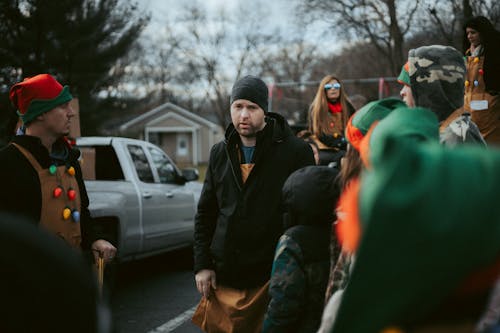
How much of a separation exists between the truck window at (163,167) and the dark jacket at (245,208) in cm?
454

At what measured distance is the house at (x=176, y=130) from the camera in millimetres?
60469

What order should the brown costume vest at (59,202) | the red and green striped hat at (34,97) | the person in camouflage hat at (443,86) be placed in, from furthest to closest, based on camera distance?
the red and green striped hat at (34,97), the brown costume vest at (59,202), the person in camouflage hat at (443,86)

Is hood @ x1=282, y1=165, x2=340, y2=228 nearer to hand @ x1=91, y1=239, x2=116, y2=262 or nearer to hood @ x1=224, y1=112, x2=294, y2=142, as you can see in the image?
hood @ x1=224, y1=112, x2=294, y2=142

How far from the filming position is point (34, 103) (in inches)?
124

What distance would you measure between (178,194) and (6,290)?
680 cm

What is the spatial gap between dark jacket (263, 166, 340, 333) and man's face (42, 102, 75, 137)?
5.30 feet

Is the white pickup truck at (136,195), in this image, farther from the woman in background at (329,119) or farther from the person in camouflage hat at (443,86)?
the person in camouflage hat at (443,86)

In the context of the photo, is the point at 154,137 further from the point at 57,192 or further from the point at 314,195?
Result: the point at 314,195

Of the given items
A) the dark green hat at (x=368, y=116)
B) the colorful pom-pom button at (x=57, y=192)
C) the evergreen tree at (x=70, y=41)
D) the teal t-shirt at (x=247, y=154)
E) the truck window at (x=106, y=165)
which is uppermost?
the evergreen tree at (x=70, y=41)

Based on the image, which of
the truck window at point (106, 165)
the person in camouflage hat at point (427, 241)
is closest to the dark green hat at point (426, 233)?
the person in camouflage hat at point (427, 241)

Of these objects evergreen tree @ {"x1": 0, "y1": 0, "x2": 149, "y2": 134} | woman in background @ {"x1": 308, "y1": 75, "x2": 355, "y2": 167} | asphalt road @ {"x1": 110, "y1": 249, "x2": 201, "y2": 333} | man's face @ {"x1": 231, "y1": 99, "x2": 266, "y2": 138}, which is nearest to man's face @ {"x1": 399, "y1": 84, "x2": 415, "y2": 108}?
man's face @ {"x1": 231, "y1": 99, "x2": 266, "y2": 138}

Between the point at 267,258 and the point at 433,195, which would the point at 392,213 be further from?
the point at 267,258

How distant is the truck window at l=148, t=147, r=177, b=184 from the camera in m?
7.76

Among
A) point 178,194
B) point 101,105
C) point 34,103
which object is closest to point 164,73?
point 101,105
